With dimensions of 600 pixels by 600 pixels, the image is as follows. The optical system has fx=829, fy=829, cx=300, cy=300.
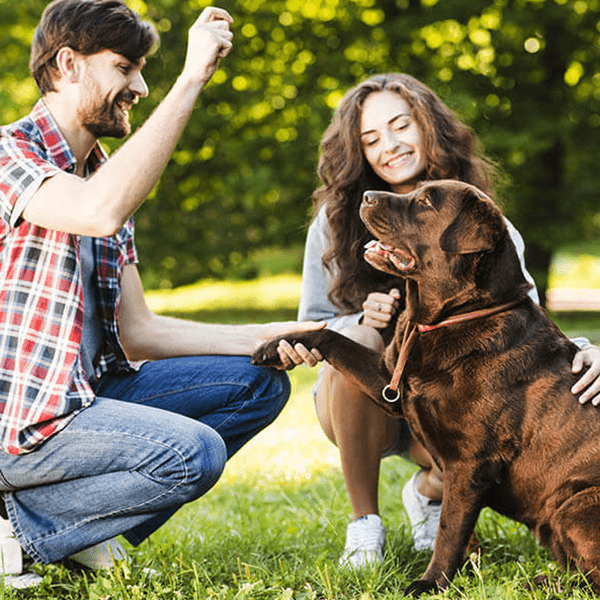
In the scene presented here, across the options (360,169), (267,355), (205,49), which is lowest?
(267,355)

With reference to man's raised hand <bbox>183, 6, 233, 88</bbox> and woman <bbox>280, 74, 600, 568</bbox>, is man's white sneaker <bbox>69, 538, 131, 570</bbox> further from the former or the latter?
man's raised hand <bbox>183, 6, 233, 88</bbox>

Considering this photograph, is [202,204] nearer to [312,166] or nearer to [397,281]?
[312,166]

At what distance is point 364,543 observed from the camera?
3115 mm

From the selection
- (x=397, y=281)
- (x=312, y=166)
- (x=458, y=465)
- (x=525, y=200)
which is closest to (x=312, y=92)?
(x=312, y=166)

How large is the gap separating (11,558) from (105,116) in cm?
156

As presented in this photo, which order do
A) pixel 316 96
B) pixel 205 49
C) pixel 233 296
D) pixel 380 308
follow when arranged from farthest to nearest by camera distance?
1. pixel 233 296
2. pixel 316 96
3. pixel 380 308
4. pixel 205 49

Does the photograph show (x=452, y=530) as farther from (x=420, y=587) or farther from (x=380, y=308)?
(x=380, y=308)

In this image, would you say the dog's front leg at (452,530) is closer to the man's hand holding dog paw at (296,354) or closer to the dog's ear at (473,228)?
the man's hand holding dog paw at (296,354)

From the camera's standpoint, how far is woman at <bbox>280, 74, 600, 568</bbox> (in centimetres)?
327

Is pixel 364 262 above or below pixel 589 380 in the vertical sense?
above

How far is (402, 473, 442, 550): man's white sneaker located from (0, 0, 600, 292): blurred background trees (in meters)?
9.02

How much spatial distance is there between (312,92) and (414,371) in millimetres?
10464

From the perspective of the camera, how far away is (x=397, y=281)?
3572 mm

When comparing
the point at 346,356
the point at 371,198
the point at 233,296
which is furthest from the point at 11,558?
the point at 233,296
